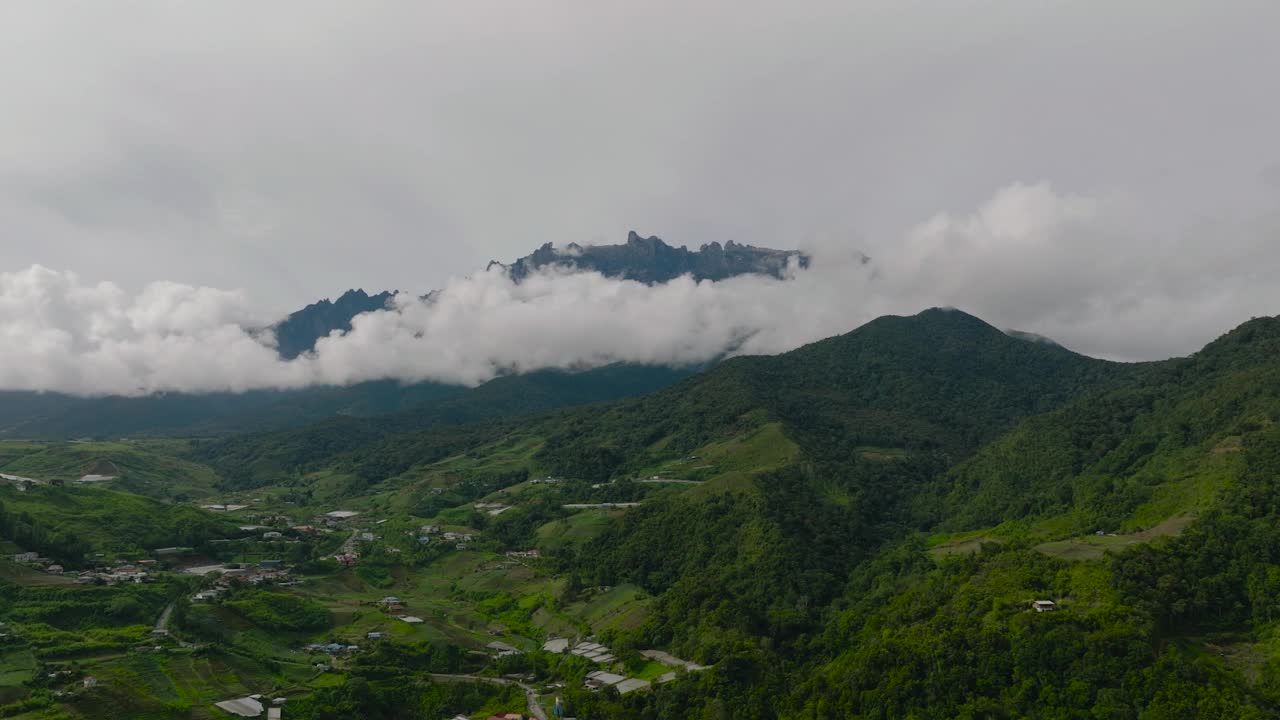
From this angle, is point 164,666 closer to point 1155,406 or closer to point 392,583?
point 392,583

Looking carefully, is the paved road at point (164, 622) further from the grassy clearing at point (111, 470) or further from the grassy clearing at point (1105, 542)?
the grassy clearing at point (111, 470)

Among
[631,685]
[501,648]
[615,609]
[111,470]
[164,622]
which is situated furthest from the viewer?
[111,470]

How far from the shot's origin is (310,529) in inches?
5167

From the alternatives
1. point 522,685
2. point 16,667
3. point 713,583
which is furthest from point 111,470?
point 713,583

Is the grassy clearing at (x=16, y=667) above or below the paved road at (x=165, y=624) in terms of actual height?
above

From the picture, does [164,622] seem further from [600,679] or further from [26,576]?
[600,679]

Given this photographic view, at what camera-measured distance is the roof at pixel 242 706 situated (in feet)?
191

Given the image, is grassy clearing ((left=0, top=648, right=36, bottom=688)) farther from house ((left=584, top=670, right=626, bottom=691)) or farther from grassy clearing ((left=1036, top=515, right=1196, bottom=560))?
grassy clearing ((left=1036, top=515, right=1196, bottom=560))

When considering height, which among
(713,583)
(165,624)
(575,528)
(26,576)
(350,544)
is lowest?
(350,544)

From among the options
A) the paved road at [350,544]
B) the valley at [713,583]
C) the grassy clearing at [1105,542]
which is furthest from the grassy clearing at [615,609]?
the paved road at [350,544]

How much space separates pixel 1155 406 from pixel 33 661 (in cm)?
15443

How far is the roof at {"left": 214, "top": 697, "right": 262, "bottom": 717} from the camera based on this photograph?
191 feet

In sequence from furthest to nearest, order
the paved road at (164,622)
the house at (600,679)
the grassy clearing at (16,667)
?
the paved road at (164,622), the house at (600,679), the grassy clearing at (16,667)

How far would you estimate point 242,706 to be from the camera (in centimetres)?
5919
